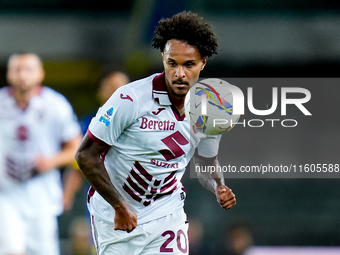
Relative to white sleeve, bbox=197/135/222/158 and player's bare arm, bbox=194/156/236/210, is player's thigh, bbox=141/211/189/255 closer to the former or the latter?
player's bare arm, bbox=194/156/236/210

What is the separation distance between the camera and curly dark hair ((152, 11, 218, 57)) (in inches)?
131

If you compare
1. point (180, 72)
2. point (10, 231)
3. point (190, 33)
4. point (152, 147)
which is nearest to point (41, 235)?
point (10, 231)

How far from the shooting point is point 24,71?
16.6 feet

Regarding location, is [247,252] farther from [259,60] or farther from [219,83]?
[259,60]

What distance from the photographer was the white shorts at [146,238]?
3.41m

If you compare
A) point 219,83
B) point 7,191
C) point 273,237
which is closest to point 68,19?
point 273,237

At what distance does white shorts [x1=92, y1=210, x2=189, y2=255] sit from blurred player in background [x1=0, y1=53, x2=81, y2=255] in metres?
1.71

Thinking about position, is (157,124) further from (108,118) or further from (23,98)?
(23,98)

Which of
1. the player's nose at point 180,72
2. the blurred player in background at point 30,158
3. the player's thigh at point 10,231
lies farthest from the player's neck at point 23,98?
the player's nose at point 180,72

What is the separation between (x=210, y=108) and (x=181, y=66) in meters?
0.44

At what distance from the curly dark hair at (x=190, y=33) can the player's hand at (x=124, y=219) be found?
40.9 inches

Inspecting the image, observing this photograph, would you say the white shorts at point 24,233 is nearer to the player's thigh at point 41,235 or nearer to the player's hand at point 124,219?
the player's thigh at point 41,235

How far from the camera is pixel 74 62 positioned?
39.8 ft

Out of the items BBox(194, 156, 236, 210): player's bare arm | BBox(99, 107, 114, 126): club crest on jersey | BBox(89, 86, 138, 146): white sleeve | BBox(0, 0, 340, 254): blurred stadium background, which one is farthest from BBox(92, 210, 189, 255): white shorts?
BBox(0, 0, 340, 254): blurred stadium background
